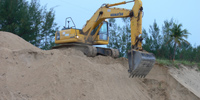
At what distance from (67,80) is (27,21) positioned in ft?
58.6

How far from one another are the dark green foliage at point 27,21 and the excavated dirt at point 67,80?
37.5 feet

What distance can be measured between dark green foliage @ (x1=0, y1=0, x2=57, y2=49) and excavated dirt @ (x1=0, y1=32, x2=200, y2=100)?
11.4 meters

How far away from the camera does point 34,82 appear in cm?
770

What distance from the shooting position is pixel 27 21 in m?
24.4

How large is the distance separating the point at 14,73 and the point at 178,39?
2200 centimetres

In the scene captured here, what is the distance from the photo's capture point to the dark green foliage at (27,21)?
919 inches

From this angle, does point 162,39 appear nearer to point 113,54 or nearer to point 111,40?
point 111,40

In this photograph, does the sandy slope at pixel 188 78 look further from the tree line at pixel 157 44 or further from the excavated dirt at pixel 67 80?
the tree line at pixel 157 44

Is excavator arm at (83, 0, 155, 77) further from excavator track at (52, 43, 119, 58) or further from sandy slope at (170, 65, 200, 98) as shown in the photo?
sandy slope at (170, 65, 200, 98)

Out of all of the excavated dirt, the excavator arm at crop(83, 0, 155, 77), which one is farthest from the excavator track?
the excavator arm at crop(83, 0, 155, 77)

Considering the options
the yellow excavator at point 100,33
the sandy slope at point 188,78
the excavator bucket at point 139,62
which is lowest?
the sandy slope at point 188,78

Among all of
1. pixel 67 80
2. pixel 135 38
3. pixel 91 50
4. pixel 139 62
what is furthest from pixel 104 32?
pixel 67 80

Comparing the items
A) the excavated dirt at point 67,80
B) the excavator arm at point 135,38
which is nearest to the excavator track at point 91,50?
the excavated dirt at point 67,80

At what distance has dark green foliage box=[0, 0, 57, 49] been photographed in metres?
23.3
